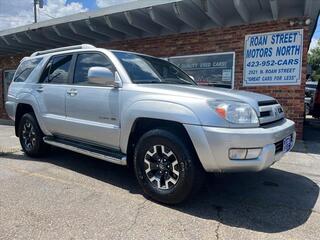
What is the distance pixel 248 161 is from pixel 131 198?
1.48 meters

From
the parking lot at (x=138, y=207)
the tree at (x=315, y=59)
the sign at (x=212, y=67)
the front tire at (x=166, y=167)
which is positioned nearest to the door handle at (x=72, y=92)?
the parking lot at (x=138, y=207)

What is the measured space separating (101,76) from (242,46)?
5050 mm

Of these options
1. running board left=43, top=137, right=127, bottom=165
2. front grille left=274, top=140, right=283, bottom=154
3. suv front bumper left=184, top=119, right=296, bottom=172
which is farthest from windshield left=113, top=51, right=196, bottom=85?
front grille left=274, top=140, right=283, bottom=154

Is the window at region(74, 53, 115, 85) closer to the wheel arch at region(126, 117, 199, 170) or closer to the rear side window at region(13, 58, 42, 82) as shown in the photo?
the wheel arch at region(126, 117, 199, 170)

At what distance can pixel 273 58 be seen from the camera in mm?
7824

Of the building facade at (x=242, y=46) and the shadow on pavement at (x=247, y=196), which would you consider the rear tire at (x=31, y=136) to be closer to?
the shadow on pavement at (x=247, y=196)

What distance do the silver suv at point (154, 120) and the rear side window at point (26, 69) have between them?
1.52 feet

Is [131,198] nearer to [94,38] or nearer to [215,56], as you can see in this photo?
[215,56]

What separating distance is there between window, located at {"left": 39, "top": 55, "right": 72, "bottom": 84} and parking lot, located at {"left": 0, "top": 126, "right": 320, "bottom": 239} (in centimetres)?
141

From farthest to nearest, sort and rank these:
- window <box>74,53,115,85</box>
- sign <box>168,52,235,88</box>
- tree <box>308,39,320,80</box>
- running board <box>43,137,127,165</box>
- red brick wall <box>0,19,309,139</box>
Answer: tree <box>308,39,320,80</box>
sign <box>168,52,235,88</box>
red brick wall <box>0,19,309,139</box>
window <box>74,53,115,85</box>
running board <box>43,137,127,165</box>

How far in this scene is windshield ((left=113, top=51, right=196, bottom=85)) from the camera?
4.41 meters

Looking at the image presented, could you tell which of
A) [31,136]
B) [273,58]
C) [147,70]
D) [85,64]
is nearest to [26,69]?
[31,136]

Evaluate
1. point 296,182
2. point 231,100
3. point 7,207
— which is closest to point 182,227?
point 231,100

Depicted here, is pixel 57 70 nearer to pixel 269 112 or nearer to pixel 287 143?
pixel 269 112
